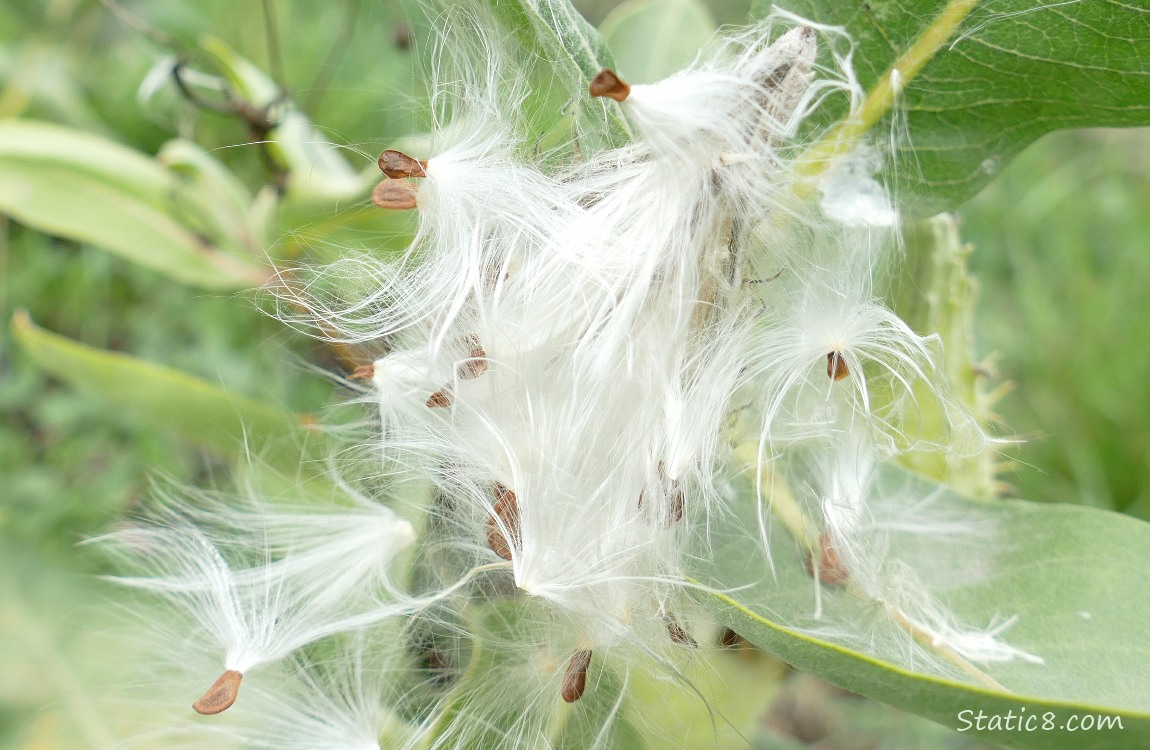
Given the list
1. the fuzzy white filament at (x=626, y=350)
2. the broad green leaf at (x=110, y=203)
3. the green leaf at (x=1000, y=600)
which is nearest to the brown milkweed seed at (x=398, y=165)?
the fuzzy white filament at (x=626, y=350)

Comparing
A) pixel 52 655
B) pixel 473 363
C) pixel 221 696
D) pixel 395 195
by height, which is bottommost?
pixel 52 655

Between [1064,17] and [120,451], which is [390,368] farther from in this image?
[120,451]

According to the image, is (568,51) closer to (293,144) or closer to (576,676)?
(576,676)

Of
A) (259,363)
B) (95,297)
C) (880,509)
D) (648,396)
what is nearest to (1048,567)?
(880,509)

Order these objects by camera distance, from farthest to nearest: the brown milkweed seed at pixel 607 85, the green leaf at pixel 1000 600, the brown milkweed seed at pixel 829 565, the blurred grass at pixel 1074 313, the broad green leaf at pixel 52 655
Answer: the blurred grass at pixel 1074 313 < the broad green leaf at pixel 52 655 < the brown milkweed seed at pixel 829 565 < the green leaf at pixel 1000 600 < the brown milkweed seed at pixel 607 85

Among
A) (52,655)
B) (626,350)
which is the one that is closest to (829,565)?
(626,350)

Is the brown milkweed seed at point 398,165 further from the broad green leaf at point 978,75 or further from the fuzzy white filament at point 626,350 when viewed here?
the broad green leaf at point 978,75
